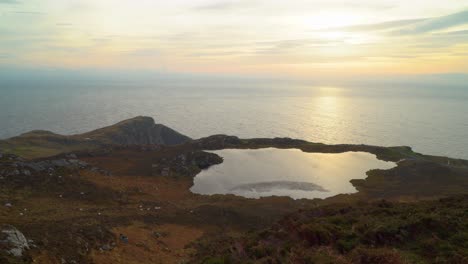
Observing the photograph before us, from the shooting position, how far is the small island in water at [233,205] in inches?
643

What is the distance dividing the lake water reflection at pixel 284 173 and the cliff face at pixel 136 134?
160 feet

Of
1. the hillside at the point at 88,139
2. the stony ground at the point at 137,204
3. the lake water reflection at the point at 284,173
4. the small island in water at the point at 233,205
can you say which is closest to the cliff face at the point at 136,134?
the hillside at the point at 88,139

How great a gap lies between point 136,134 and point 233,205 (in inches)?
2945

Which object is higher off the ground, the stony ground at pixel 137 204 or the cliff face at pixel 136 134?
the stony ground at pixel 137 204

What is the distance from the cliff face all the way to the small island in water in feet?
76.8

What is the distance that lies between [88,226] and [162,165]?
26939 millimetres

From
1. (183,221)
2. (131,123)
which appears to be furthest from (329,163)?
(131,123)

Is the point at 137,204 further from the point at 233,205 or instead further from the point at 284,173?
the point at 284,173

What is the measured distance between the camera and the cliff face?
94.9 metres

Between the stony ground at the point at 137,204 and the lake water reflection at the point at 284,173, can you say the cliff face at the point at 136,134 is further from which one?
the lake water reflection at the point at 284,173

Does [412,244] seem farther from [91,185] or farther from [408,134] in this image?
[408,134]

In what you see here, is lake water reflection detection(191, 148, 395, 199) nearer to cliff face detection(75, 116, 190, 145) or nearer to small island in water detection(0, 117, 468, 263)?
small island in water detection(0, 117, 468, 263)

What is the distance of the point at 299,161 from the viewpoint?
5391 centimetres

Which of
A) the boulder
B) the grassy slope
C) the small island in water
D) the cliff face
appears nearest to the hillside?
the cliff face
